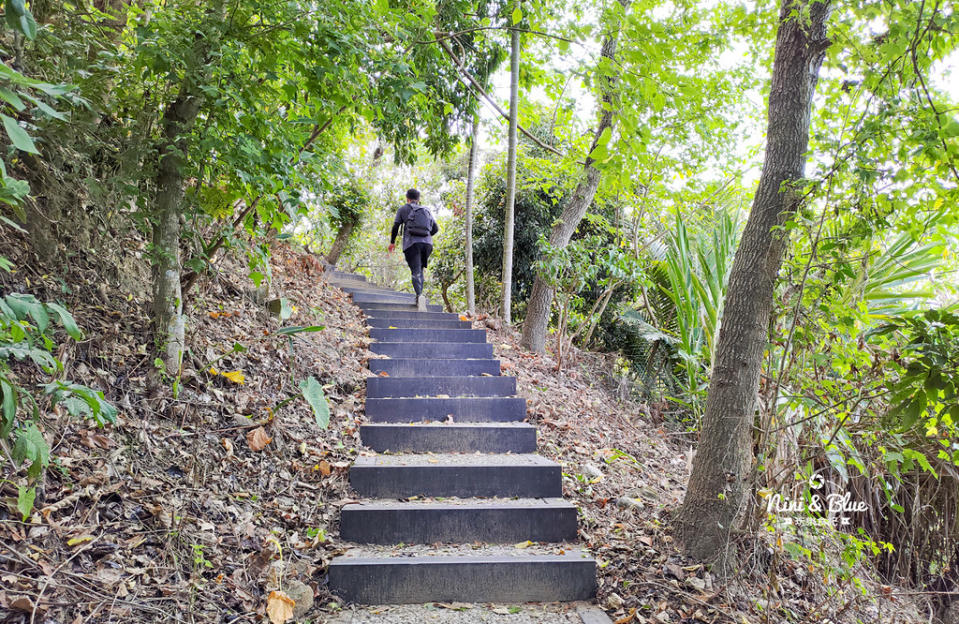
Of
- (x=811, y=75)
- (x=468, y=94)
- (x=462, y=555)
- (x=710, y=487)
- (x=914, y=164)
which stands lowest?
(x=462, y=555)

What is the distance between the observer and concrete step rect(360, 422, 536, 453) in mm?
3988

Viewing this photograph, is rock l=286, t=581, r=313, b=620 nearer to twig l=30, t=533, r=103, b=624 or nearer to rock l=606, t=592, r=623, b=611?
twig l=30, t=533, r=103, b=624

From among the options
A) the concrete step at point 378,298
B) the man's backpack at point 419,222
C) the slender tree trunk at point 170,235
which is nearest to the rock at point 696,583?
the slender tree trunk at point 170,235

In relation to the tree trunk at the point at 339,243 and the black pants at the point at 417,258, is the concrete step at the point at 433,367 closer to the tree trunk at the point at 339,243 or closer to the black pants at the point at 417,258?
the black pants at the point at 417,258

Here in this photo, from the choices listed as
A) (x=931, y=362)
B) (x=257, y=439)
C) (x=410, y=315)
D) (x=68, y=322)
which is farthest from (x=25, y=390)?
(x=410, y=315)

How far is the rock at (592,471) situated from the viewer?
3876 millimetres

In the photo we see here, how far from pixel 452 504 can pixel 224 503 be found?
1.32 m

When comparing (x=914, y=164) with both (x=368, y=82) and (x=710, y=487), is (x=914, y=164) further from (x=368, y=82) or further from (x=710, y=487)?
(x=368, y=82)

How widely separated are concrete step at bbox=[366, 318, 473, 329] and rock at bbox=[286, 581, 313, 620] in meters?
4.01

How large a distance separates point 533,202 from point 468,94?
4.60 metres

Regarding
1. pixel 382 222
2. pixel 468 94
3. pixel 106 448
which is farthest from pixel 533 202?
pixel 106 448

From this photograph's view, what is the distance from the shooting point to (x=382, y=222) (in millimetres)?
13773

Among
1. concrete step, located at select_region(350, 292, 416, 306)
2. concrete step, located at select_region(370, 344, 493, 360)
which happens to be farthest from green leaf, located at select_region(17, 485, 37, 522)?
concrete step, located at select_region(350, 292, 416, 306)

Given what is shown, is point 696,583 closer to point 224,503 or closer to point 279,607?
point 279,607
